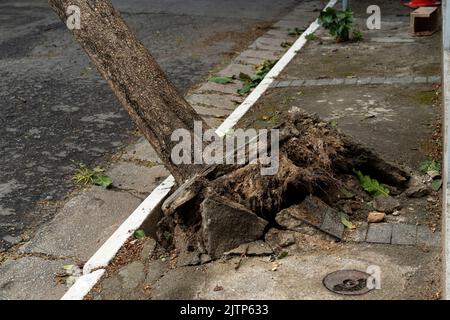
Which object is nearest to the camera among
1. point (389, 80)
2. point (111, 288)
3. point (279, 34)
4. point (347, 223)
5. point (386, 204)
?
point (111, 288)

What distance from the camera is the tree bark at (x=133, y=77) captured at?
16.6 ft

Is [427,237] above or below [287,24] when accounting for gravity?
below

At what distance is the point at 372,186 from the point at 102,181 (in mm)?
2393

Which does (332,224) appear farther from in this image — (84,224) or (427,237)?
(84,224)

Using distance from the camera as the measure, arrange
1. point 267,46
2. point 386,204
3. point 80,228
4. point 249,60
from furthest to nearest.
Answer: point 267,46 → point 249,60 → point 80,228 → point 386,204

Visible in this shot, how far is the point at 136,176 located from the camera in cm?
619

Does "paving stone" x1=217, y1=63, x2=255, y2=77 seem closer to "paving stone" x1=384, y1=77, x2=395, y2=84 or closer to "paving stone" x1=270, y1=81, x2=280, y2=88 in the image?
"paving stone" x1=270, y1=81, x2=280, y2=88

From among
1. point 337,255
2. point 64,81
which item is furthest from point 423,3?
point 337,255

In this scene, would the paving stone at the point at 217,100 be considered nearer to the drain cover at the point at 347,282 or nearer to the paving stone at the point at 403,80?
the paving stone at the point at 403,80

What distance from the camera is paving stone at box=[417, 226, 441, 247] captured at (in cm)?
432

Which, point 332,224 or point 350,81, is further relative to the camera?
point 350,81

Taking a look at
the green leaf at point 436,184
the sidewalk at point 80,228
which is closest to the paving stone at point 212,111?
the sidewalk at point 80,228

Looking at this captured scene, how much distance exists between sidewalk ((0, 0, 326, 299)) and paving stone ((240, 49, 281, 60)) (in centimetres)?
268
